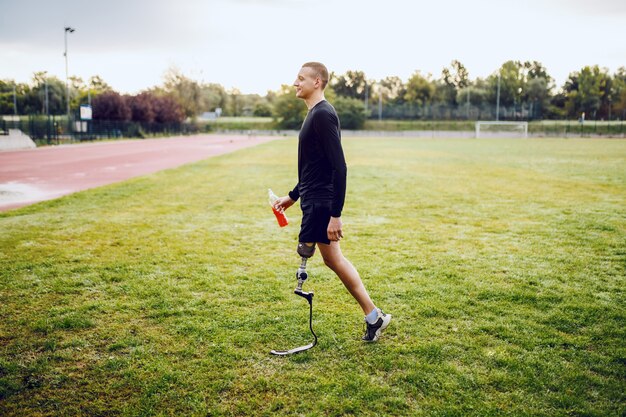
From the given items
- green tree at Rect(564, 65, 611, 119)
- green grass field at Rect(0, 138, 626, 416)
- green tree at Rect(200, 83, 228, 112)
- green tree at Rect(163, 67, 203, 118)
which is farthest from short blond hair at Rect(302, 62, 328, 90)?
green tree at Rect(564, 65, 611, 119)

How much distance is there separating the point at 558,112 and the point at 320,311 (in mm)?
96999

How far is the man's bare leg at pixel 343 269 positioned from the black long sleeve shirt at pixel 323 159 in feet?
1.07

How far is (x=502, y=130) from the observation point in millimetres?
65250

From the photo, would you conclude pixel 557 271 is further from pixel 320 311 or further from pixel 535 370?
pixel 320 311

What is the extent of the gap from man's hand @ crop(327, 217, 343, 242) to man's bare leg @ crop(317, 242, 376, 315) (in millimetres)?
122

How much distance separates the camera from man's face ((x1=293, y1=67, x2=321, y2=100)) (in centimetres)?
343

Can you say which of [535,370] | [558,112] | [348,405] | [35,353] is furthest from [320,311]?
[558,112]

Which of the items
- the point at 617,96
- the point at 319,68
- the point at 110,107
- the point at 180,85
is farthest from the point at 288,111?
the point at 319,68

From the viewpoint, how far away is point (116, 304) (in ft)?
14.6

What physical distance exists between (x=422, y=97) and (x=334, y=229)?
99984 millimetres

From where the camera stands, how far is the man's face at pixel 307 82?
11.2 ft

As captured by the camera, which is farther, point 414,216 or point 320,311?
point 414,216

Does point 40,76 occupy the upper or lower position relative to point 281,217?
upper

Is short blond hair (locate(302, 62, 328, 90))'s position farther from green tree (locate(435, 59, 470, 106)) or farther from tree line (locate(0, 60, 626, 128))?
green tree (locate(435, 59, 470, 106))
